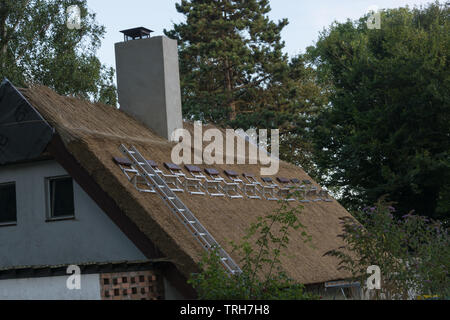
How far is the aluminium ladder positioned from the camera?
1284 cm

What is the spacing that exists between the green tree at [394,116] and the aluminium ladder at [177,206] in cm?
1364

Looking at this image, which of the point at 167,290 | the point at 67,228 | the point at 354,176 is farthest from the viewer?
the point at 354,176

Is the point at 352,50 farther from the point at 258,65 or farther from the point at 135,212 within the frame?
the point at 135,212

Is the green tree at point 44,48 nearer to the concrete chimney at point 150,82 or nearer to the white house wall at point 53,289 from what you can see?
the concrete chimney at point 150,82

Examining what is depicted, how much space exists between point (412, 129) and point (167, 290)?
1659 centimetres

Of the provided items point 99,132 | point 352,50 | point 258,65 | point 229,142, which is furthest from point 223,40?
point 99,132

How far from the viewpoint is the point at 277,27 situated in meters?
37.9

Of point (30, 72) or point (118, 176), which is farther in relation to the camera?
point (30, 72)

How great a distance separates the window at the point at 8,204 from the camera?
588 inches
